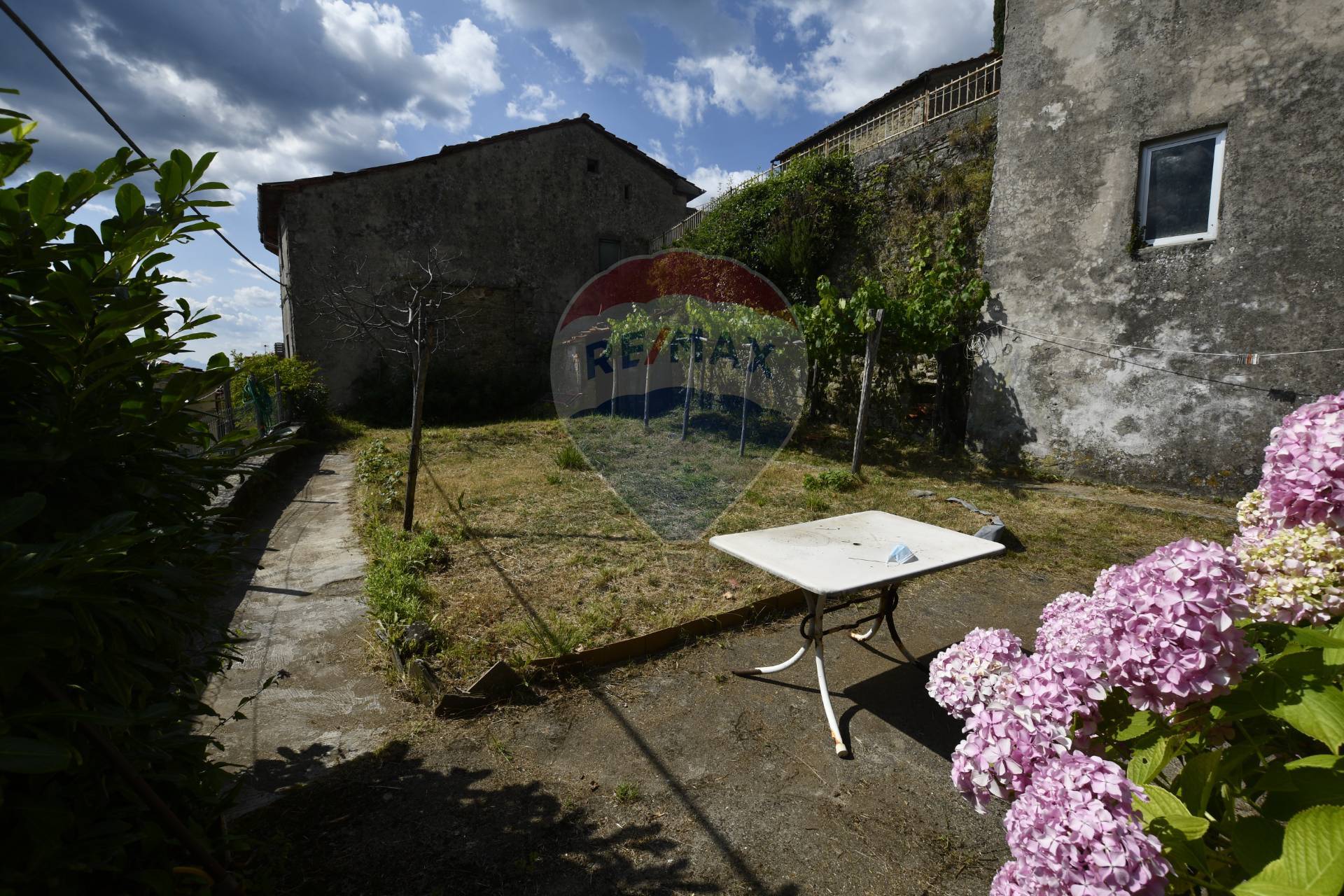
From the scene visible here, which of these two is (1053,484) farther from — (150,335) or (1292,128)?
(150,335)

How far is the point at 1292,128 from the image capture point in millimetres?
5758

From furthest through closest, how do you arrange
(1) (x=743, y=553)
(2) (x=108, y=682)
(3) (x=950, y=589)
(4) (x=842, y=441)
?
1. (4) (x=842, y=441)
2. (3) (x=950, y=589)
3. (1) (x=743, y=553)
4. (2) (x=108, y=682)

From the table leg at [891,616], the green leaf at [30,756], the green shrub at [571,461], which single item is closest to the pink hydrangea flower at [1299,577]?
the green leaf at [30,756]

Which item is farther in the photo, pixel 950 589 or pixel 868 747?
pixel 950 589

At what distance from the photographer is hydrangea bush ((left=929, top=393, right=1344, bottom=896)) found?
2.62 feet

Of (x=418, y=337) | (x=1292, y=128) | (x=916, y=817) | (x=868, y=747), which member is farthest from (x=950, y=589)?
(x=1292, y=128)

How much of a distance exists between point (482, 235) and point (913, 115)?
990 cm

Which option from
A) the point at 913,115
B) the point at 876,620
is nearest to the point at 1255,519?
the point at 876,620

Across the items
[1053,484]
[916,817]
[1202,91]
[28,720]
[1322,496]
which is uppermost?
[1202,91]

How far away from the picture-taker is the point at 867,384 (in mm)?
8023

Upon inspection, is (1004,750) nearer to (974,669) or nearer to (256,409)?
(974,669)

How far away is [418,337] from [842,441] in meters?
6.34

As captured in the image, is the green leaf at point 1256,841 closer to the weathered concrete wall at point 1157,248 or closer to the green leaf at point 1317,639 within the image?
the green leaf at point 1317,639

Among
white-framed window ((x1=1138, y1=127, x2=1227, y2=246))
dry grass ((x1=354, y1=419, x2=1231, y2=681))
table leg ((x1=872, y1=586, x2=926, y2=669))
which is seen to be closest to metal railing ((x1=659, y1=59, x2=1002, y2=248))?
white-framed window ((x1=1138, y1=127, x2=1227, y2=246))
